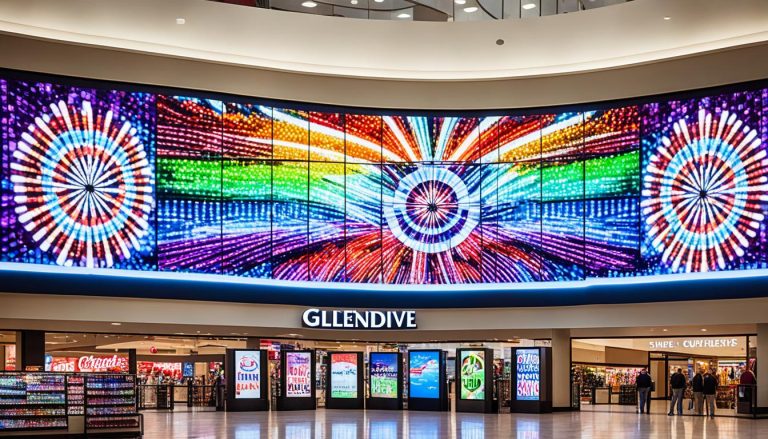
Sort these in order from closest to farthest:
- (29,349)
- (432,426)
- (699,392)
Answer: (432,426)
(29,349)
(699,392)

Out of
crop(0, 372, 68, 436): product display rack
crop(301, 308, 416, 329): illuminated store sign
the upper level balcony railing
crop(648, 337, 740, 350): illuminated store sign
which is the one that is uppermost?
the upper level balcony railing

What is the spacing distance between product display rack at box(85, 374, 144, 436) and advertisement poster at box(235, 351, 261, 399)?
426 inches

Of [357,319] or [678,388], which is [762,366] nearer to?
[678,388]

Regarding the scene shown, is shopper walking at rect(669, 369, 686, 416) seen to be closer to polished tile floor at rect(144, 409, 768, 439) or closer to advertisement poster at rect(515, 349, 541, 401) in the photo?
polished tile floor at rect(144, 409, 768, 439)

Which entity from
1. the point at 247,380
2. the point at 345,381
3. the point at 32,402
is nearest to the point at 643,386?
the point at 345,381

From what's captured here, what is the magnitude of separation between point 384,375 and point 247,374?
409 centimetres

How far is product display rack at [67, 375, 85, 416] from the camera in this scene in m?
17.7

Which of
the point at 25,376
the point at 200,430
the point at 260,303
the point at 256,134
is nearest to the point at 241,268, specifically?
the point at 260,303

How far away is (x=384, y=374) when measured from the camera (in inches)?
1199

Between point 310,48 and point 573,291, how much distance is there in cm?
976

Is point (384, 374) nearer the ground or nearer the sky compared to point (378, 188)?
nearer the ground

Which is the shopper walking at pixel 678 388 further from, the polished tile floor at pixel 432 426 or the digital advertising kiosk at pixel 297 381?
the digital advertising kiosk at pixel 297 381

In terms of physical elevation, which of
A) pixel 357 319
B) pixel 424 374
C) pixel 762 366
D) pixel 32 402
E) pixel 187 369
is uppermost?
pixel 357 319

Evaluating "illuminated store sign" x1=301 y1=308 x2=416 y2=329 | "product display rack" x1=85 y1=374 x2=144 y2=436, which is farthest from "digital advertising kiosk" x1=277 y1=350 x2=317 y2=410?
"product display rack" x1=85 y1=374 x2=144 y2=436
